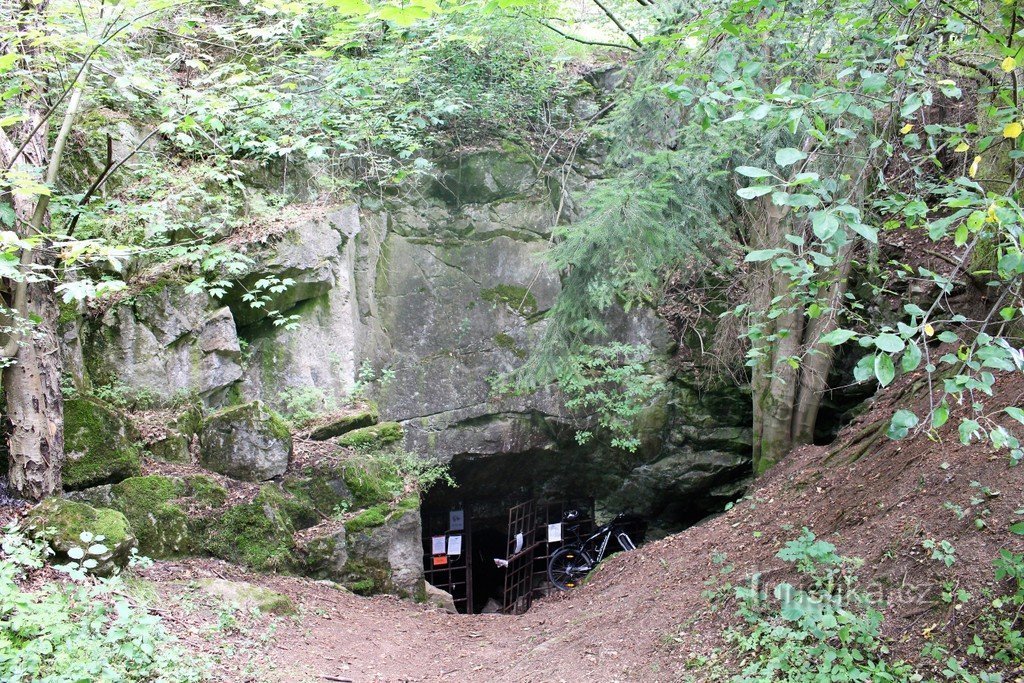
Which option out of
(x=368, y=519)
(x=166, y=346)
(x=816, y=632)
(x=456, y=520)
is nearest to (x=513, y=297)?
(x=456, y=520)

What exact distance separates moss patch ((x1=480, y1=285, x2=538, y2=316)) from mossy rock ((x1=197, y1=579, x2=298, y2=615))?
5.34 m

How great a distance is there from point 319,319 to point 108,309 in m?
2.33

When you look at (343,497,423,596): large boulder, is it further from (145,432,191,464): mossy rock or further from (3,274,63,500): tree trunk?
(3,274,63,500): tree trunk

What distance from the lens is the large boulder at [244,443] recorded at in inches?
253

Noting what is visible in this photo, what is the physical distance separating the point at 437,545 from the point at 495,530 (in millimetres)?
1633

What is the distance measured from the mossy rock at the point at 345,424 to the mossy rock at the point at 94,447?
2.09 meters

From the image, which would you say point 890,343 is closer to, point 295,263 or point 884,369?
point 884,369

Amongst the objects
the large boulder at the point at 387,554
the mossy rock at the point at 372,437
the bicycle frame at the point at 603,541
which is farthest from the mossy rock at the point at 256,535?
the bicycle frame at the point at 603,541

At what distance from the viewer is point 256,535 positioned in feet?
20.1

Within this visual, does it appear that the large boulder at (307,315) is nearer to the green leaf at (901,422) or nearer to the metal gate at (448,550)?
the metal gate at (448,550)

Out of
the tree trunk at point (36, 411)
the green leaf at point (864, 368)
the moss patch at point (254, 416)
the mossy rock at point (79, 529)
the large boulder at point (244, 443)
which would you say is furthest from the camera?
the moss patch at point (254, 416)

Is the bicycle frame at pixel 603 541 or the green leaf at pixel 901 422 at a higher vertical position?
the green leaf at pixel 901 422

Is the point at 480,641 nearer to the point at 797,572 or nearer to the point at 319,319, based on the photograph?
the point at 797,572

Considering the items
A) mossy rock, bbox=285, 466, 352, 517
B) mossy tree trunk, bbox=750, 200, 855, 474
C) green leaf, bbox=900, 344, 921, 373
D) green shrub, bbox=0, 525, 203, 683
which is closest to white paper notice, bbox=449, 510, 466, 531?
mossy rock, bbox=285, 466, 352, 517
